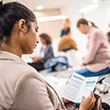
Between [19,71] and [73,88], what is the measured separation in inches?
23.7

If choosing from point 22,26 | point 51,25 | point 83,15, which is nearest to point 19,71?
point 22,26

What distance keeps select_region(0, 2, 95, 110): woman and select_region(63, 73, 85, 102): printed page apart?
26cm

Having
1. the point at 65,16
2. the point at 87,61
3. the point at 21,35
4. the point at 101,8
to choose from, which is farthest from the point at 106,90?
the point at 65,16

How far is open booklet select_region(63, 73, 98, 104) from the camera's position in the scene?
961 mm

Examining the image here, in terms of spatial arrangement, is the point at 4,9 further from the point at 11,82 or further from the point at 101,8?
the point at 101,8

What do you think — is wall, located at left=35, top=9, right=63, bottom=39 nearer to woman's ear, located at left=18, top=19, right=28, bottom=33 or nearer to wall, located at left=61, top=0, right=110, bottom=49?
wall, located at left=61, top=0, right=110, bottom=49

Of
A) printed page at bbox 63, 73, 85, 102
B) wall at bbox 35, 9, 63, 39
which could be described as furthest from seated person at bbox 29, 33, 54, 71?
printed page at bbox 63, 73, 85, 102

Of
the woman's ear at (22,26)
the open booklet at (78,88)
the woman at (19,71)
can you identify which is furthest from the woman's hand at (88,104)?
the woman's ear at (22,26)

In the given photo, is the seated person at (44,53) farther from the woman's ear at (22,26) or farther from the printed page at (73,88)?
the woman's ear at (22,26)

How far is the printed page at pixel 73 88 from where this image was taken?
98 centimetres

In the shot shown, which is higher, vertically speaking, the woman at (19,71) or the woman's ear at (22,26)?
the woman's ear at (22,26)

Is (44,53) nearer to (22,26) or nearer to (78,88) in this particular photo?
(78,88)

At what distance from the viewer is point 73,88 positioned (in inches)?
41.0

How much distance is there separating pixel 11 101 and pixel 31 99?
0.21 ft
